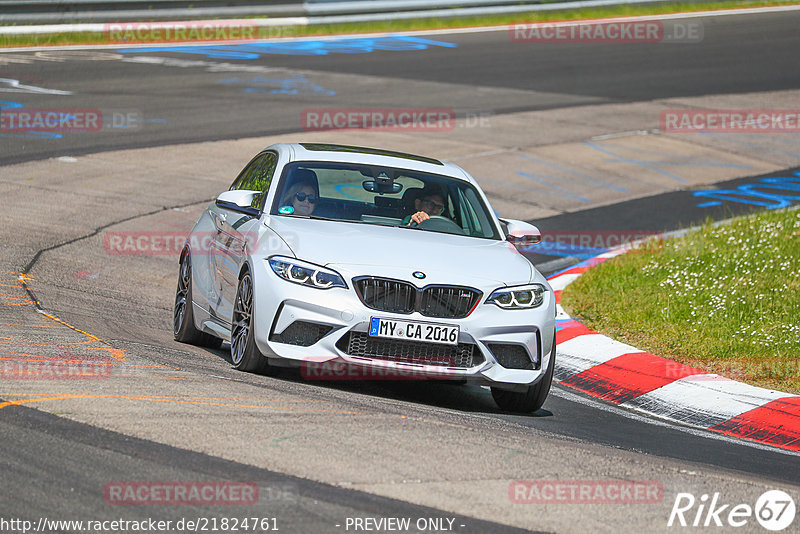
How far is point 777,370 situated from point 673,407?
1.19 metres

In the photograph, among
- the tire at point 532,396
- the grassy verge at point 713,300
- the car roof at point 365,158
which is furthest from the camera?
the grassy verge at point 713,300

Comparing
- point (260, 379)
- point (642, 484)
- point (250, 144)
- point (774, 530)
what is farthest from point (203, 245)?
point (250, 144)

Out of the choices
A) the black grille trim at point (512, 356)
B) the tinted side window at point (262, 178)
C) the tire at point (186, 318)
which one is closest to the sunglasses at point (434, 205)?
the tinted side window at point (262, 178)

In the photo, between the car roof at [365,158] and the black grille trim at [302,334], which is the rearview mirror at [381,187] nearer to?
the car roof at [365,158]

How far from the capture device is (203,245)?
8938 mm

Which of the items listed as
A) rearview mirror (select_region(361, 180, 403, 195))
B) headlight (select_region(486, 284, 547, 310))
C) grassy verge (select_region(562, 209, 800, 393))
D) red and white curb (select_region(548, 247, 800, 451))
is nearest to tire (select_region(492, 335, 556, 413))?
headlight (select_region(486, 284, 547, 310))

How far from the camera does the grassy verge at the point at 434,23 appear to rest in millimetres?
25547

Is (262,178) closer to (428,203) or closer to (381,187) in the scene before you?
(381,187)

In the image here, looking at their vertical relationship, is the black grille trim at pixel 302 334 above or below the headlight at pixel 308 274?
below

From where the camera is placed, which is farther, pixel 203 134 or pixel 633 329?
pixel 203 134

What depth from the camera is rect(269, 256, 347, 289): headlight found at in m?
7.17

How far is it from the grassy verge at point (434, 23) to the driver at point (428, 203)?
18.8m

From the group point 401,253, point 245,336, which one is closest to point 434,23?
point 401,253

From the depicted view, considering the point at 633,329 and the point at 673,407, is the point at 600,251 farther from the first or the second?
the point at 673,407
